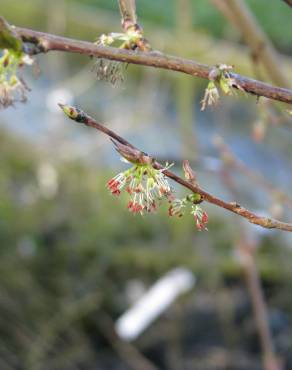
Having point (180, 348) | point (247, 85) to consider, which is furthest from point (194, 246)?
point (247, 85)

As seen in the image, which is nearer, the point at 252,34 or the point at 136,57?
the point at 136,57

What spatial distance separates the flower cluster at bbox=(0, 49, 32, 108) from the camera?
499mm

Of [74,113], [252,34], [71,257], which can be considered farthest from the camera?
[71,257]

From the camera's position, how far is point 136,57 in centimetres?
51

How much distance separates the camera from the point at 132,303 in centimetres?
240

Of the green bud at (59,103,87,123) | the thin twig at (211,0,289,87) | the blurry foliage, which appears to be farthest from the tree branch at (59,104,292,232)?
the blurry foliage

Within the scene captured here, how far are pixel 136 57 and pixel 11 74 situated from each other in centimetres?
10

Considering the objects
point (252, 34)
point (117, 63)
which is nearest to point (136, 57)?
point (117, 63)

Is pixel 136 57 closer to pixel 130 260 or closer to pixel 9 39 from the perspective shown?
pixel 9 39

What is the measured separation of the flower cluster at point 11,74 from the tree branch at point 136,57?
1cm

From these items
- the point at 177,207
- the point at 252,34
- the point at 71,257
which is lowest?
the point at 71,257

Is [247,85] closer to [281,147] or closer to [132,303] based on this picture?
[132,303]

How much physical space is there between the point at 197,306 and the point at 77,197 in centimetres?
75

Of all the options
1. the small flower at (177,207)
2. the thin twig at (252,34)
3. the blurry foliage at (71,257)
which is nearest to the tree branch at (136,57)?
the small flower at (177,207)
